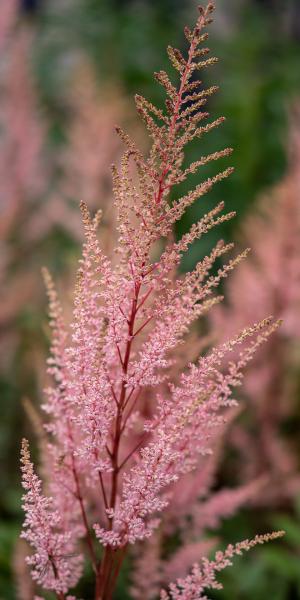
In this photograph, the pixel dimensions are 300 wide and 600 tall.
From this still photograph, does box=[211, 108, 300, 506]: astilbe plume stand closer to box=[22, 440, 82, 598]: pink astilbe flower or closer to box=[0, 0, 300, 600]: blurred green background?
box=[0, 0, 300, 600]: blurred green background

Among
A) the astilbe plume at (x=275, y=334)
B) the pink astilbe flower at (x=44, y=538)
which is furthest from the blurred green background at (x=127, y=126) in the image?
the pink astilbe flower at (x=44, y=538)

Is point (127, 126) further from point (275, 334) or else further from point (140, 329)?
point (140, 329)

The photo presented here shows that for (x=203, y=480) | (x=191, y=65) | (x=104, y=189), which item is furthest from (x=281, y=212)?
(x=191, y=65)

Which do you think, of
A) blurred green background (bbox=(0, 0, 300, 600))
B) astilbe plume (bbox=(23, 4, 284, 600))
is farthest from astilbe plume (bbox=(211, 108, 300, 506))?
astilbe plume (bbox=(23, 4, 284, 600))

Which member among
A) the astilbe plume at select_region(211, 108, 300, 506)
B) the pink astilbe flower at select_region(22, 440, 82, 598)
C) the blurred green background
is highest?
the blurred green background

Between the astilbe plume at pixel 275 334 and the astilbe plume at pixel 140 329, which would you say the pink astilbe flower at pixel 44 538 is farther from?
the astilbe plume at pixel 275 334

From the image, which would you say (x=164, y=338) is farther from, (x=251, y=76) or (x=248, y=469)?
(x=251, y=76)
